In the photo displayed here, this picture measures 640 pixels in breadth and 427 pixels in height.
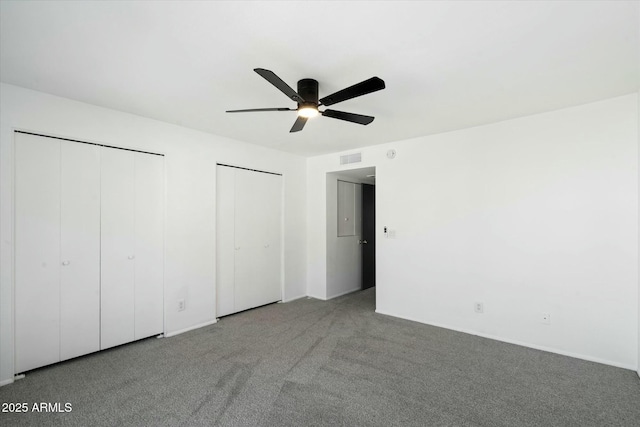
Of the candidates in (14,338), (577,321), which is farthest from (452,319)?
(14,338)

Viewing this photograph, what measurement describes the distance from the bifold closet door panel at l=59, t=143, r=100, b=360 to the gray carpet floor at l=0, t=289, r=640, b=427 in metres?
0.26

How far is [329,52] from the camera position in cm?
199

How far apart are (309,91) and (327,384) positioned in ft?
7.75

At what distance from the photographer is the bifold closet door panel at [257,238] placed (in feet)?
14.2

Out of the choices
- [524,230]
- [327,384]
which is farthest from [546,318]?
[327,384]

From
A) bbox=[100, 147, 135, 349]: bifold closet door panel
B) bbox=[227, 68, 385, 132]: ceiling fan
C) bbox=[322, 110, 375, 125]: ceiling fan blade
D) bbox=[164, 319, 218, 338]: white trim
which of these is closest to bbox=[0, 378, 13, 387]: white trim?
bbox=[100, 147, 135, 349]: bifold closet door panel

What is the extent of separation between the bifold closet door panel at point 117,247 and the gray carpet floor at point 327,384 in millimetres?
275

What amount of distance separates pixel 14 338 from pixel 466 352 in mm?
4159

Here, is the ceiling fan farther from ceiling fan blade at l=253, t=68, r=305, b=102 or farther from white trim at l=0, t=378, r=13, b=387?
white trim at l=0, t=378, r=13, b=387

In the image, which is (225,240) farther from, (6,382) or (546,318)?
(546,318)

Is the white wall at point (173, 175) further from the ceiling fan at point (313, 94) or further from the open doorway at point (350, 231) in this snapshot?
the ceiling fan at point (313, 94)

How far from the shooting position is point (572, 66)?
7.24 ft

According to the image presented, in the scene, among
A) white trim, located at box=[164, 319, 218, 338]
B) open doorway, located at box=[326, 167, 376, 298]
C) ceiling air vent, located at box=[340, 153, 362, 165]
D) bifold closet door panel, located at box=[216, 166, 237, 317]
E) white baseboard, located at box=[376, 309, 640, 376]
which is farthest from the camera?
open doorway, located at box=[326, 167, 376, 298]

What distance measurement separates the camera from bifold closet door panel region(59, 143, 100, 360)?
9.19 feet
